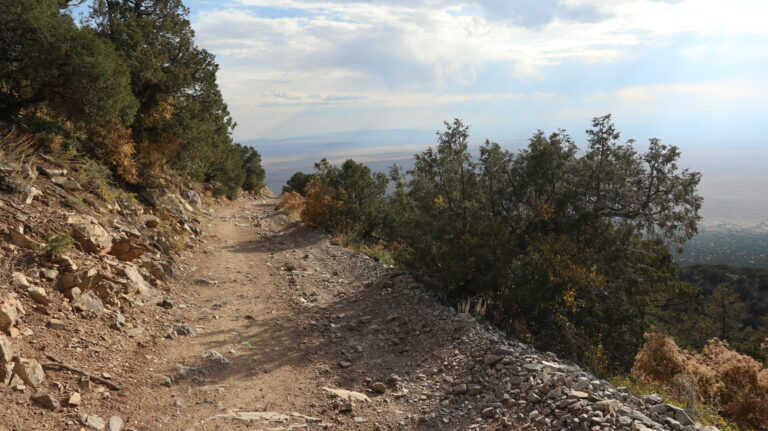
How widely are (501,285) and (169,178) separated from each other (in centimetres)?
1873

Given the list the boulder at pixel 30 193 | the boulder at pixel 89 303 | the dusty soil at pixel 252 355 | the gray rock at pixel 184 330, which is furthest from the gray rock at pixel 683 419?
the boulder at pixel 30 193

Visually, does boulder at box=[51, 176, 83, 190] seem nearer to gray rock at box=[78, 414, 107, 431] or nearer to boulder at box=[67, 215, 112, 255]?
boulder at box=[67, 215, 112, 255]

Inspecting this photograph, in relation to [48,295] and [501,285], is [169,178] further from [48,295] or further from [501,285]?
[501,285]

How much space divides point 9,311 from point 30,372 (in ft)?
3.65

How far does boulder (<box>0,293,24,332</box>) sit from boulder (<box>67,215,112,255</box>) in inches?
99.6

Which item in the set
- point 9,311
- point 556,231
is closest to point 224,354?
point 9,311

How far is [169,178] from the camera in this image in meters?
21.5

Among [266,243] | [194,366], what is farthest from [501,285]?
[266,243]

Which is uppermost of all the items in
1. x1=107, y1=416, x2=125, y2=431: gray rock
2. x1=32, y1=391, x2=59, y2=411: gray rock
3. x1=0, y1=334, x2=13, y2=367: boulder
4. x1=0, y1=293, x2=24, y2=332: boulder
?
x1=0, y1=293, x2=24, y2=332: boulder

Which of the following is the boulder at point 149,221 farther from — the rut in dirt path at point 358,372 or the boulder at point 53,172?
the boulder at point 53,172

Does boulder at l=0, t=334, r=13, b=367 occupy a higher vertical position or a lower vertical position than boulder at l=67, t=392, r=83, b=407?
higher

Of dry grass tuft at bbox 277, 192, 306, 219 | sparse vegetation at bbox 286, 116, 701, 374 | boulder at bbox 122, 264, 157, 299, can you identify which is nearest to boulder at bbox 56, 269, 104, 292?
boulder at bbox 122, 264, 157, 299

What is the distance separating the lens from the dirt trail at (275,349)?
18.9 feet

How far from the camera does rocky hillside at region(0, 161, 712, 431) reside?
16.7 ft
